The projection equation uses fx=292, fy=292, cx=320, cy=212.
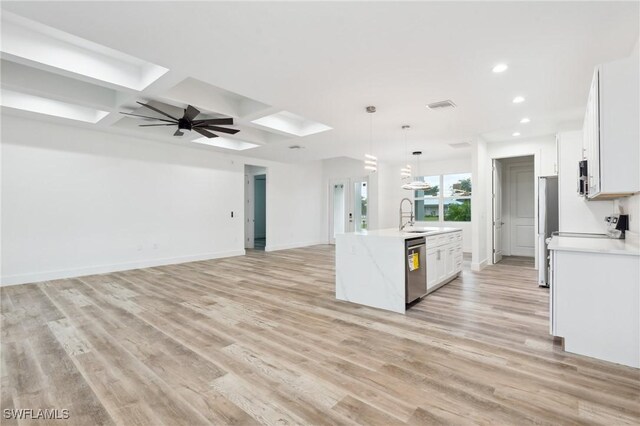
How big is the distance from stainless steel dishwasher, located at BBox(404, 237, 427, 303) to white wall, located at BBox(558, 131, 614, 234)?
2.41 m

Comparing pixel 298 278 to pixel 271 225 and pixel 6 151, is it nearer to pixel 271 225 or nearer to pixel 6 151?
pixel 271 225

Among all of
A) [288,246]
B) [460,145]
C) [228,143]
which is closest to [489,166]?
[460,145]

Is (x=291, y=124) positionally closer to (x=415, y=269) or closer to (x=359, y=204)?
(x=415, y=269)

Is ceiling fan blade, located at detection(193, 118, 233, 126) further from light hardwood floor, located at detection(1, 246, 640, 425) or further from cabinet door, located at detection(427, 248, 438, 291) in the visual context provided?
cabinet door, located at detection(427, 248, 438, 291)

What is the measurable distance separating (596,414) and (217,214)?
7.50 metres

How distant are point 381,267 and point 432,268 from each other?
3.42 feet

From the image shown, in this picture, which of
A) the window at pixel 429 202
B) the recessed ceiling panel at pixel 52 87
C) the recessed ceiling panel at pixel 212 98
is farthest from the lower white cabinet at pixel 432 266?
the recessed ceiling panel at pixel 52 87

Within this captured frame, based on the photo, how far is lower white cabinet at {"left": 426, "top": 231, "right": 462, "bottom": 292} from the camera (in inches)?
165

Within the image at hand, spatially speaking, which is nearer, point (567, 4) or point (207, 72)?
point (567, 4)

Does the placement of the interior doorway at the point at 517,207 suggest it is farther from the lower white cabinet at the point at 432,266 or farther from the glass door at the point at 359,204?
the lower white cabinet at the point at 432,266

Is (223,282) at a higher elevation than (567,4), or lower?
lower

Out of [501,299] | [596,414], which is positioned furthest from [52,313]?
[501,299]

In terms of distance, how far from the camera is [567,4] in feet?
7.16

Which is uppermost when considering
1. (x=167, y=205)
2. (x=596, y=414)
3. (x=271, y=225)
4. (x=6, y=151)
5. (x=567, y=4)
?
(x=567, y=4)
